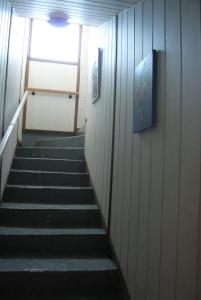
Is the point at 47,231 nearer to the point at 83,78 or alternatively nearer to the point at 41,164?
the point at 41,164

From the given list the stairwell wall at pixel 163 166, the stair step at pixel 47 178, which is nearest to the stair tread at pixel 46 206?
the stair step at pixel 47 178

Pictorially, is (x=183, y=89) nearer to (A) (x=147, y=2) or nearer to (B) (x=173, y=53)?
(B) (x=173, y=53)

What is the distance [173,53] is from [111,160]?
51.4 inches

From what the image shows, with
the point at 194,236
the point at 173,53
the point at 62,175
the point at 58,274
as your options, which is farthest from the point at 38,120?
the point at 194,236

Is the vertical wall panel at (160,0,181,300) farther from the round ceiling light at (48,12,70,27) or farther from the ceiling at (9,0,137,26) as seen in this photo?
the round ceiling light at (48,12,70,27)

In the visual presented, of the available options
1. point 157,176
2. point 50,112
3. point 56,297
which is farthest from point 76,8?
point 50,112

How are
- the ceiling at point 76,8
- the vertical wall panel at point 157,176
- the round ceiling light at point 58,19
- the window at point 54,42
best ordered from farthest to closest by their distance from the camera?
the window at point 54,42 → the round ceiling light at point 58,19 → the ceiling at point 76,8 → the vertical wall panel at point 157,176

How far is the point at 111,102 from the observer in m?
2.73

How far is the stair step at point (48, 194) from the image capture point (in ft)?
10.3

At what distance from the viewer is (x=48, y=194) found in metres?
3.20

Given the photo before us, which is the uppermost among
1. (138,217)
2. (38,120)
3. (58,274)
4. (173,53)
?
(38,120)

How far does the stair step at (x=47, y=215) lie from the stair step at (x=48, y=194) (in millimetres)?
152

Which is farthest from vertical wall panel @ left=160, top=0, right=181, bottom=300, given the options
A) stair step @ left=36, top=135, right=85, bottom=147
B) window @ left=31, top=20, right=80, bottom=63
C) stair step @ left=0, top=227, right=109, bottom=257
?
window @ left=31, top=20, right=80, bottom=63

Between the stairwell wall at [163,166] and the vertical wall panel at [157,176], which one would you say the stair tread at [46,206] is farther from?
the vertical wall panel at [157,176]
